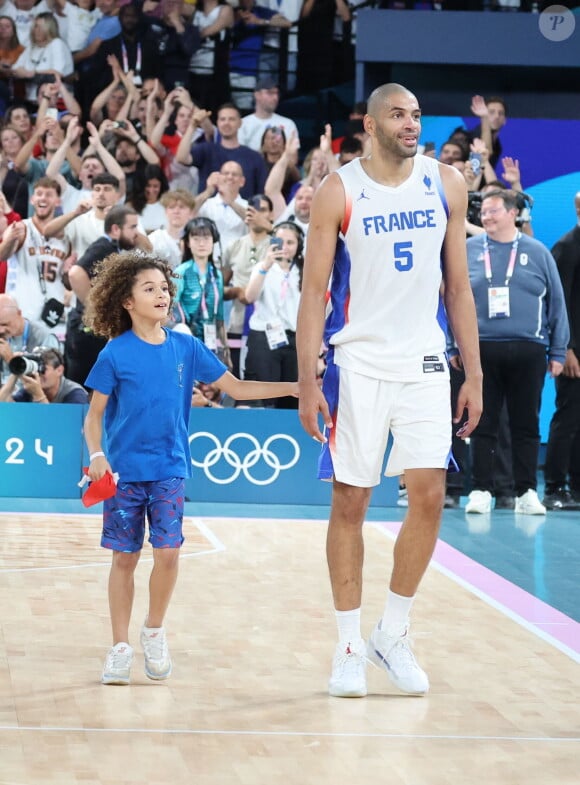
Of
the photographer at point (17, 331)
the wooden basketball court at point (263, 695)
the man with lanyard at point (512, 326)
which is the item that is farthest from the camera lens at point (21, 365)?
the man with lanyard at point (512, 326)

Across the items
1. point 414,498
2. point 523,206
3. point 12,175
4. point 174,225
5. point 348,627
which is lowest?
point 348,627

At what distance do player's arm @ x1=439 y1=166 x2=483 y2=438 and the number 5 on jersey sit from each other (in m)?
0.22

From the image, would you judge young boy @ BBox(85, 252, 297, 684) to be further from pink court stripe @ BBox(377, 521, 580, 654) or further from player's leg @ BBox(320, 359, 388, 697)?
pink court stripe @ BBox(377, 521, 580, 654)

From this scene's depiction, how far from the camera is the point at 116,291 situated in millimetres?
4891

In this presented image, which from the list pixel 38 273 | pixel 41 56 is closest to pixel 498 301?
pixel 38 273

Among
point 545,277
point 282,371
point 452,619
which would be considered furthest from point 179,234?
point 452,619

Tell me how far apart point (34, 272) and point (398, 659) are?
687 centimetres

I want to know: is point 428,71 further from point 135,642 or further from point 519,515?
point 135,642

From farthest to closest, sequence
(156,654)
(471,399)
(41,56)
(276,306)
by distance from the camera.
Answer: (41,56), (276,306), (471,399), (156,654)

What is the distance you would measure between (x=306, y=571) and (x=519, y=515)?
3.00 metres

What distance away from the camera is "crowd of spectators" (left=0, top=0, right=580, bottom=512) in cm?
1024

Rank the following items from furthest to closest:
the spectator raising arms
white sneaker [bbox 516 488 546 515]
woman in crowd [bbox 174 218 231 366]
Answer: the spectator raising arms < woman in crowd [bbox 174 218 231 366] < white sneaker [bbox 516 488 546 515]

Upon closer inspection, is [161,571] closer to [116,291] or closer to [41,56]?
[116,291]

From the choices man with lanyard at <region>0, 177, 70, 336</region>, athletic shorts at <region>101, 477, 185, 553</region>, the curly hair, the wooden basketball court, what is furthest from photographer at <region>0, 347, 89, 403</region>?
athletic shorts at <region>101, 477, 185, 553</region>
